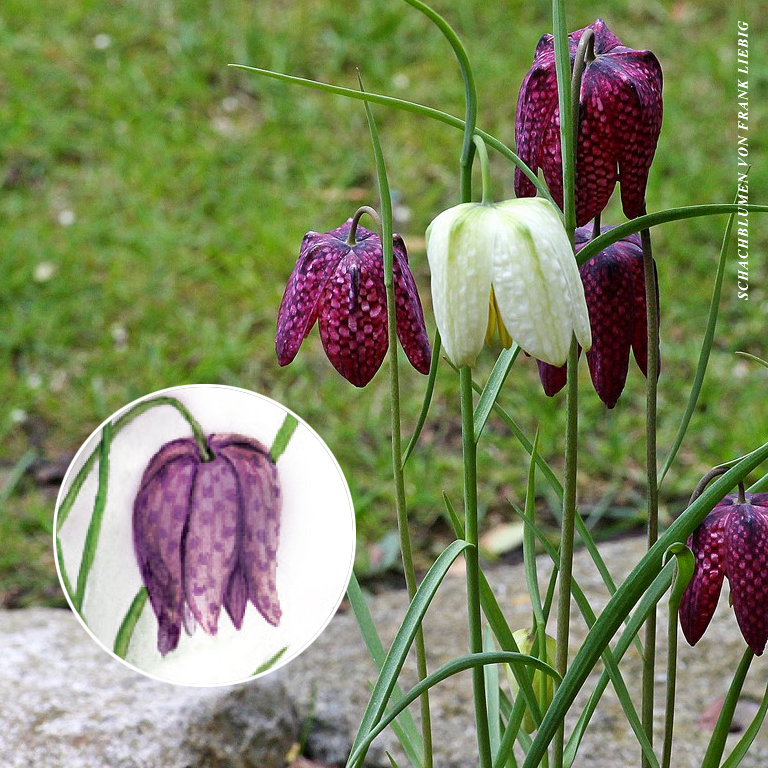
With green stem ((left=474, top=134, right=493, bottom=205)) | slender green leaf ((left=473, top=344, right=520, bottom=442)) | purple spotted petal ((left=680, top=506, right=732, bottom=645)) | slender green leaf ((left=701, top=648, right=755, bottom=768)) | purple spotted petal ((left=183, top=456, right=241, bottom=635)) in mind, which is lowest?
slender green leaf ((left=701, top=648, right=755, bottom=768))

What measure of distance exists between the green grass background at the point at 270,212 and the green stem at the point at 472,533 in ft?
2.73

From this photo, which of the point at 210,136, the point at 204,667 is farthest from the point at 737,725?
the point at 210,136

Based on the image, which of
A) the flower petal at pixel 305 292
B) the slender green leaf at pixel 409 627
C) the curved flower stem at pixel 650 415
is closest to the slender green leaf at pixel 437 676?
the slender green leaf at pixel 409 627

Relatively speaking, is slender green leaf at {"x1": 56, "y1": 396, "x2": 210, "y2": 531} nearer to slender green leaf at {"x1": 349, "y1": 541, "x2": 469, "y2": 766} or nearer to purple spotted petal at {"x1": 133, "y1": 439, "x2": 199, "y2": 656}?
purple spotted petal at {"x1": 133, "y1": 439, "x2": 199, "y2": 656}

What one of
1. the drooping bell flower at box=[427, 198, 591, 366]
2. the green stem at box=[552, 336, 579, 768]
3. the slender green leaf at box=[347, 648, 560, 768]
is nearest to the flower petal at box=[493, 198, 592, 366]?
the drooping bell flower at box=[427, 198, 591, 366]

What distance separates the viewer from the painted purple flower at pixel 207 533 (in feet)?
2.80

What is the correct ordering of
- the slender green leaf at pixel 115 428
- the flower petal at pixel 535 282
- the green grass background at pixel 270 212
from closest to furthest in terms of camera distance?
1. the flower petal at pixel 535 282
2. the slender green leaf at pixel 115 428
3. the green grass background at pixel 270 212

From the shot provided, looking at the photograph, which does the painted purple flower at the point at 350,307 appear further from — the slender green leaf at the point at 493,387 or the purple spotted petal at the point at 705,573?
the purple spotted petal at the point at 705,573

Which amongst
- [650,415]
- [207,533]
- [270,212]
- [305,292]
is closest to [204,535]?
[207,533]

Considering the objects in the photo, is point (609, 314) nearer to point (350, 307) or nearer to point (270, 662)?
point (350, 307)

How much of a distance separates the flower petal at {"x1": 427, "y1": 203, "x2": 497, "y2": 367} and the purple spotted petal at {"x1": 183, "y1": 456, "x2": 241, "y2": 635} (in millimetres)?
361

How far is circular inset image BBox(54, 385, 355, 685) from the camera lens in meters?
0.82

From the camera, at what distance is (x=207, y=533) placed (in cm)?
88

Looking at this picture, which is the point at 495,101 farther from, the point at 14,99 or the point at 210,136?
the point at 14,99
